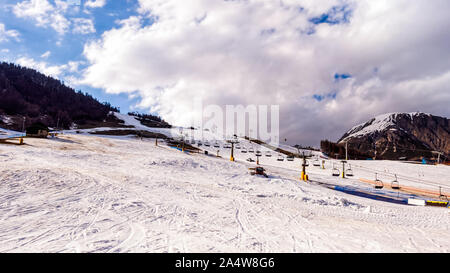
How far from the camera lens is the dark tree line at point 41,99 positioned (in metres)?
121

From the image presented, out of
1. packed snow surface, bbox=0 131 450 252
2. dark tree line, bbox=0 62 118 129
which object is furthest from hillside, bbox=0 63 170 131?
packed snow surface, bbox=0 131 450 252

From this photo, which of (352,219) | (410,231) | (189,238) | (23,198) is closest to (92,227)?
(189,238)

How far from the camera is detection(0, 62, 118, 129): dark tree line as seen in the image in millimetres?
121137

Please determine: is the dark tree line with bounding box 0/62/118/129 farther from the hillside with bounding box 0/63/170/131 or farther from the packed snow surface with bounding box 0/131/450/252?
the packed snow surface with bounding box 0/131/450/252

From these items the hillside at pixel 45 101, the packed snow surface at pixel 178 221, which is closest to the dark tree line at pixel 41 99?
the hillside at pixel 45 101

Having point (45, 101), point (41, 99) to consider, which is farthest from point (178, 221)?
point (41, 99)

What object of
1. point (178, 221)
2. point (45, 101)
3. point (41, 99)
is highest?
point (41, 99)

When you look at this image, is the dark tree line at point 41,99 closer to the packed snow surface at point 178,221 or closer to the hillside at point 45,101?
the hillside at point 45,101

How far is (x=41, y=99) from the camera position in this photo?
504ft

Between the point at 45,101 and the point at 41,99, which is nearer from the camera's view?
the point at 45,101

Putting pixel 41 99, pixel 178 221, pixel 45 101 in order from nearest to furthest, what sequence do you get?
1. pixel 178 221
2. pixel 45 101
3. pixel 41 99

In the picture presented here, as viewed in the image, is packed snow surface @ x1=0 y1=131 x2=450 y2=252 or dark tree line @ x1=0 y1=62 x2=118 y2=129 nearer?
packed snow surface @ x1=0 y1=131 x2=450 y2=252

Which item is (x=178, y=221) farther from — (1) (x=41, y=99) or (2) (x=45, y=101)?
(1) (x=41, y=99)
